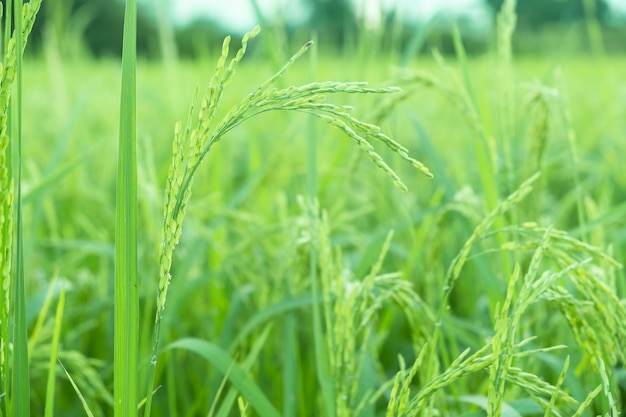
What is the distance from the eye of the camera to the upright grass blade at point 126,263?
62cm

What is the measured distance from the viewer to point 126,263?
24.4 inches

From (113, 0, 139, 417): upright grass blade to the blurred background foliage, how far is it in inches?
24.9

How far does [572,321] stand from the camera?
0.79 m

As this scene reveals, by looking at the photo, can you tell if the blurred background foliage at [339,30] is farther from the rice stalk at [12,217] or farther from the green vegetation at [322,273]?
the rice stalk at [12,217]

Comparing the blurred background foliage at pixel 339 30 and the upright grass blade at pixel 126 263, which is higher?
the blurred background foliage at pixel 339 30

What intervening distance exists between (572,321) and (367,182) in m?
1.27

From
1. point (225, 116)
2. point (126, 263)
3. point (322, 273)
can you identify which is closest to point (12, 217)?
point (126, 263)

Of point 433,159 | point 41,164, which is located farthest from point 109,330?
point 41,164

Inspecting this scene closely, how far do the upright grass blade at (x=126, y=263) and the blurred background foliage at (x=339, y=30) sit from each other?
2.08ft

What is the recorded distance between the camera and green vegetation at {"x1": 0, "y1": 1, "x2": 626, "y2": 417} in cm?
62

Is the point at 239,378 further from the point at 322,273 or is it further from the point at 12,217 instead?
the point at 12,217

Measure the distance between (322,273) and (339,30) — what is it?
1601cm

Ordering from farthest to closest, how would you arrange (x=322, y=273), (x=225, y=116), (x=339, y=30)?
(x=339, y=30) → (x=322, y=273) → (x=225, y=116)

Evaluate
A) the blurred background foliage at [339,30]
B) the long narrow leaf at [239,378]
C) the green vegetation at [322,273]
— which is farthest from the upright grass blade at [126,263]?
the blurred background foliage at [339,30]
